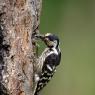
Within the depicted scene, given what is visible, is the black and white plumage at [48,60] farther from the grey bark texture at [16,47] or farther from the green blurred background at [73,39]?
the green blurred background at [73,39]

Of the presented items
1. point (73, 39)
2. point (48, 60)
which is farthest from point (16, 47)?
point (73, 39)

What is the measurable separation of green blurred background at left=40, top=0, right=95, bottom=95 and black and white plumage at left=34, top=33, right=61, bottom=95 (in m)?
6.31

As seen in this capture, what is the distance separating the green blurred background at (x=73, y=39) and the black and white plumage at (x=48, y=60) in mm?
6308

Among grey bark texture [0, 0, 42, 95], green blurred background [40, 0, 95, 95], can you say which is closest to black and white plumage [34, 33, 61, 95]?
grey bark texture [0, 0, 42, 95]

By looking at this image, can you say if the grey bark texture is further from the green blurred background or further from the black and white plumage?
the green blurred background

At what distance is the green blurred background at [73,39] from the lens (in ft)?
56.2

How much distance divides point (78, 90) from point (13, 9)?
7.50 meters

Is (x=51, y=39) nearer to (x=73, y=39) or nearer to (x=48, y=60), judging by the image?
(x=48, y=60)

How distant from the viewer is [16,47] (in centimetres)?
965

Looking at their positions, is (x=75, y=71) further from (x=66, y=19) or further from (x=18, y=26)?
(x=18, y=26)

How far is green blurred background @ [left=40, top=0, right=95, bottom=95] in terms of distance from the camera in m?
17.1

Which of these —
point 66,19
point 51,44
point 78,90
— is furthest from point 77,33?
point 51,44

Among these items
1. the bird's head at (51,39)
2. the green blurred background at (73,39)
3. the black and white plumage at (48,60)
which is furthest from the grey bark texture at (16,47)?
the green blurred background at (73,39)

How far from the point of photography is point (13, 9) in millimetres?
9656
